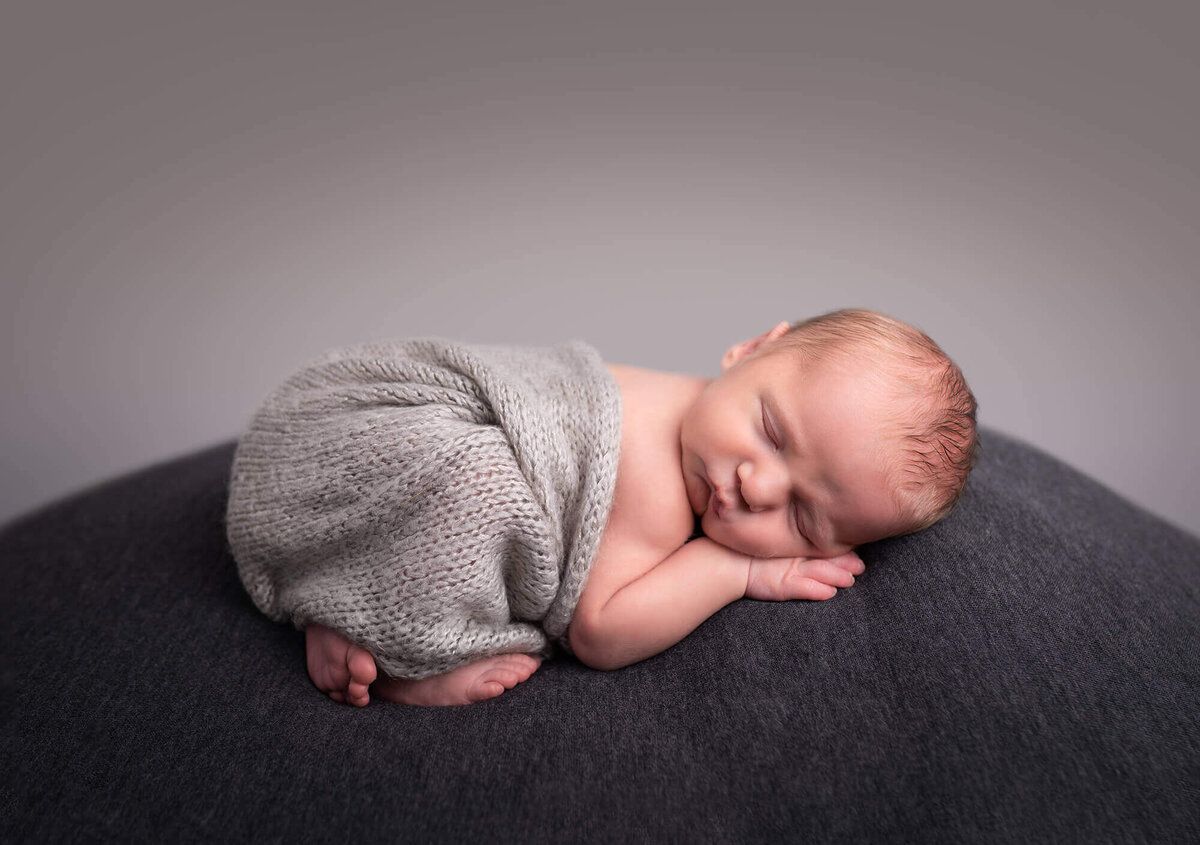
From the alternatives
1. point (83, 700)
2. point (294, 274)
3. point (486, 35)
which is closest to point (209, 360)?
point (294, 274)

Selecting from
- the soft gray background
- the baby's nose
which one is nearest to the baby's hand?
the baby's nose

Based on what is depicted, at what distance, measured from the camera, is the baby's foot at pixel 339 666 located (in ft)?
4.29

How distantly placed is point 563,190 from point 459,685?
1.76m

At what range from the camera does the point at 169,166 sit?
7.88 ft

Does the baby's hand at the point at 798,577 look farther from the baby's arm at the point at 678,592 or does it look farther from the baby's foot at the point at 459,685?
the baby's foot at the point at 459,685

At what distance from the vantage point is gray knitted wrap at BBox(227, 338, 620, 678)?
1269mm

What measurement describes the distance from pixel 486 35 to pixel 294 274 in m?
1.00

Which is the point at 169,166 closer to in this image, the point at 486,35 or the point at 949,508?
the point at 486,35

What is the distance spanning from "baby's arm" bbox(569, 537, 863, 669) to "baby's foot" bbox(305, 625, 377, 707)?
36cm

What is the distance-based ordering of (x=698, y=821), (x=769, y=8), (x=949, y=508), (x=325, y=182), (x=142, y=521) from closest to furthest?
(x=698, y=821), (x=949, y=508), (x=142, y=521), (x=769, y=8), (x=325, y=182)

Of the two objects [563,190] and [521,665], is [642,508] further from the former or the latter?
[563,190]

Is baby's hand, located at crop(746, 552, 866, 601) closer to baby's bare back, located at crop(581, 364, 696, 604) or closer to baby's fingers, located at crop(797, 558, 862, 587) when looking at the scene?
baby's fingers, located at crop(797, 558, 862, 587)

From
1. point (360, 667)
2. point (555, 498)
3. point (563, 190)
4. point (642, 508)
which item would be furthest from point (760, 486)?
point (563, 190)

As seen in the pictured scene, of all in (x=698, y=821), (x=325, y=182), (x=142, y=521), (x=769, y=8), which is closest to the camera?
(x=698, y=821)
